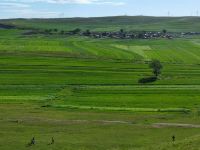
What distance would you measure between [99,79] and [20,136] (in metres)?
58.2

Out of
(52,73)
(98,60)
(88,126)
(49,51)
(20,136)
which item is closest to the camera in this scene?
(20,136)

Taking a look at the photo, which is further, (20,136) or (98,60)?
(98,60)

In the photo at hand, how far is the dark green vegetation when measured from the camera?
47.2 m

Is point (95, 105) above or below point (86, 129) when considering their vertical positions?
below

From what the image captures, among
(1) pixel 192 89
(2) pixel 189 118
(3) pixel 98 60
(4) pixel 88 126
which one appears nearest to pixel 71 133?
(4) pixel 88 126

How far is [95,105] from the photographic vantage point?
75562mm

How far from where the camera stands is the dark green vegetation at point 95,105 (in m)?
47.2

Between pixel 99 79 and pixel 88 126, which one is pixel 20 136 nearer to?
pixel 88 126

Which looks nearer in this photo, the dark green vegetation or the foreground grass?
the foreground grass

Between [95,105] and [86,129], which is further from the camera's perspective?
[95,105]

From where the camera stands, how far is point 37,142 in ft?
148

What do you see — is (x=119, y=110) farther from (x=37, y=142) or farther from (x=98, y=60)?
(x=98, y=60)

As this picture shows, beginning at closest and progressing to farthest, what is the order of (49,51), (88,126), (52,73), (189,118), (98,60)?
(88,126), (189,118), (52,73), (98,60), (49,51)

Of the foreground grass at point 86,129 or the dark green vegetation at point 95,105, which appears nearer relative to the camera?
the foreground grass at point 86,129
